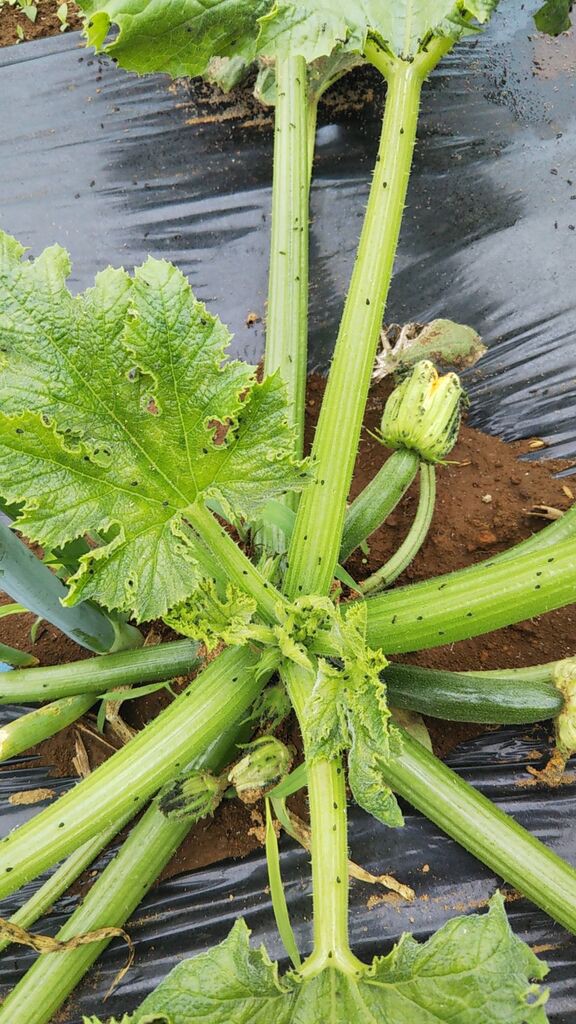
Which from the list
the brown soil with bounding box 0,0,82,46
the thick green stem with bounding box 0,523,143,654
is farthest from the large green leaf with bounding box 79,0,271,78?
the brown soil with bounding box 0,0,82,46

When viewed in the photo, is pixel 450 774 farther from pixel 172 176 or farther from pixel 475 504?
pixel 172 176

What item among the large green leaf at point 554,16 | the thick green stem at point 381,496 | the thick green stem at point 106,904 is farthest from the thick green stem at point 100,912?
the large green leaf at point 554,16

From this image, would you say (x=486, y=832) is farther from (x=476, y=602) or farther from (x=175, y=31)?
(x=175, y=31)

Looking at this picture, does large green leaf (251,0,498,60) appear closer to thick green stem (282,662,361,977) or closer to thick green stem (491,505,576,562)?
thick green stem (491,505,576,562)

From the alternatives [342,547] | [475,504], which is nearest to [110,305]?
[342,547]

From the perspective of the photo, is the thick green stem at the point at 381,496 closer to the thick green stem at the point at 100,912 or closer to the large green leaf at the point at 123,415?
the large green leaf at the point at 123,415
